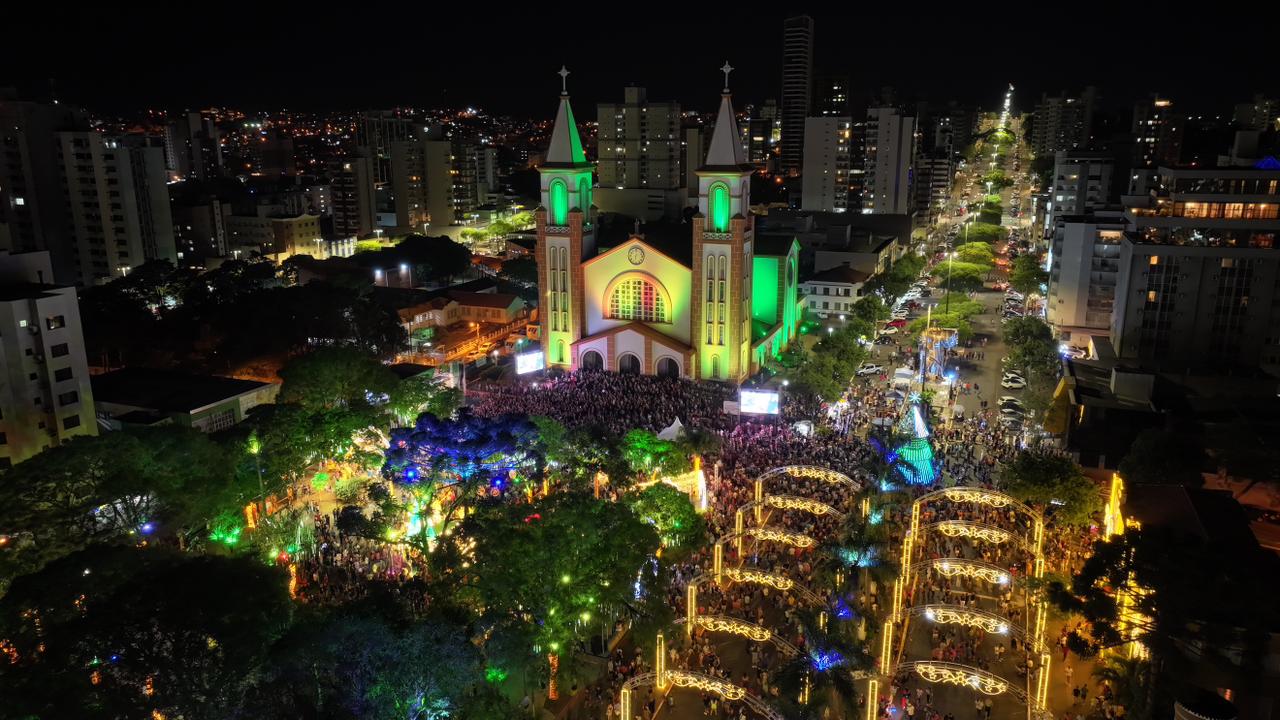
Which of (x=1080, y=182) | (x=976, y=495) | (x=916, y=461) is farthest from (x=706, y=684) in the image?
(x=1080, y=182)

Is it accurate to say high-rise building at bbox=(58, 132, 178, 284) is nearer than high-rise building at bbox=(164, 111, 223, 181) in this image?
Yes

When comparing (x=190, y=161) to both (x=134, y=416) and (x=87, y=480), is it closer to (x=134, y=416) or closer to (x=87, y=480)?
(x=134, y=416)

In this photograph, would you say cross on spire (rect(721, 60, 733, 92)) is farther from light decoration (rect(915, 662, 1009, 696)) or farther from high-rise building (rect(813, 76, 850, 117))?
high-rise building (rect(813, 76, 850, 117))

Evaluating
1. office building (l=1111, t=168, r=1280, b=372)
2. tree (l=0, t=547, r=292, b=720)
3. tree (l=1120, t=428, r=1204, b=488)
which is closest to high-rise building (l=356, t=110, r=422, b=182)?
office building (l=1111, t=168, r=1280, b=372)

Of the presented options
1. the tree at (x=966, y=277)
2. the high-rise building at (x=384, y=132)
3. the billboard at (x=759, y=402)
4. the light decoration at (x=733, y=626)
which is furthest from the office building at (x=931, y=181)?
the light decoration at (x=733, y=626)

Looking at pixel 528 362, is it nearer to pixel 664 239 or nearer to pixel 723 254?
pixel 664 239

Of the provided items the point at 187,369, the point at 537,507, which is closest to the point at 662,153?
the point at 187,369
